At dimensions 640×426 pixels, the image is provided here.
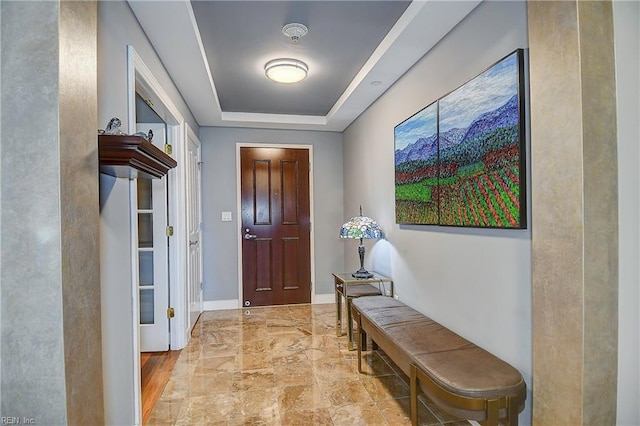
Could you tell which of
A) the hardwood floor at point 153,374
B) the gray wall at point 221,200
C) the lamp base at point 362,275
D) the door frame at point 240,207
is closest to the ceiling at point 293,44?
the gray wall at point 221,200

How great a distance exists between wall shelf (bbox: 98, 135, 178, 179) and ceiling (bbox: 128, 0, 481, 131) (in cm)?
99

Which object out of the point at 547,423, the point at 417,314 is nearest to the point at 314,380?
the point at 417,314

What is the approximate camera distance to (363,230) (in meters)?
3.24

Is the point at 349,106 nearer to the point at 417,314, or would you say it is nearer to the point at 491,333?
the point at 417,314

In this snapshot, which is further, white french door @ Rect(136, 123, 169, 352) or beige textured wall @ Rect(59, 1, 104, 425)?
white french door @ Rect(136, 123, 169, 352)

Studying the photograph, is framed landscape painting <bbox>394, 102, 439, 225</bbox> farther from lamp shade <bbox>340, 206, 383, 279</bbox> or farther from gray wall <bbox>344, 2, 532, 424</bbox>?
lamp shade <bbox>340, 206, 383, 279</bbox>

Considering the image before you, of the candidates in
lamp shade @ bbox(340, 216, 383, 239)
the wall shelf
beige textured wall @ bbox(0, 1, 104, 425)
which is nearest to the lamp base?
lamp shade @ bbox(340, 216, 383, 239)

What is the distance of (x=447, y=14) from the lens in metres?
1.97

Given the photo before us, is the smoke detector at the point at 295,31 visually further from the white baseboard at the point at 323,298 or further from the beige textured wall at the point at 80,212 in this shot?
the white baseboard at the point at 323,298

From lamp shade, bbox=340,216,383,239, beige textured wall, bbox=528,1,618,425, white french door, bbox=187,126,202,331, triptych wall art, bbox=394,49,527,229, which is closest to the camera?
beige textured wall, bbox=528,1,618,425

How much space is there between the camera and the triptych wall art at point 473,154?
1.61 m

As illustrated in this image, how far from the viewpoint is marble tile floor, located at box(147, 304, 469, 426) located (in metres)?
2.07

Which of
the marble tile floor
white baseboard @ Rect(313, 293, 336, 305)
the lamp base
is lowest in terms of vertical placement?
the marble tile floor

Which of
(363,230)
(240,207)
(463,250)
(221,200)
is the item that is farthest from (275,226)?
(463,250)
